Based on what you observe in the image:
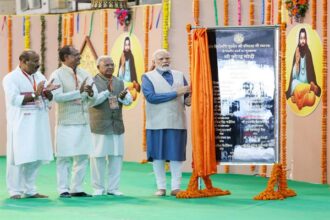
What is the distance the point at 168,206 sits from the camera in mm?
10586

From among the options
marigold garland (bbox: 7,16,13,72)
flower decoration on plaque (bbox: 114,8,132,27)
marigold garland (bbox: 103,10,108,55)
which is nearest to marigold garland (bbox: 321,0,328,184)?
flower decoration on plaque (bbox: 114,8,132,27)

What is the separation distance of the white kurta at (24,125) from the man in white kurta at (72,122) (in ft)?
0.61

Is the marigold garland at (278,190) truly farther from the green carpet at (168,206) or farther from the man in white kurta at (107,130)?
the man in white kurta at (107,130)

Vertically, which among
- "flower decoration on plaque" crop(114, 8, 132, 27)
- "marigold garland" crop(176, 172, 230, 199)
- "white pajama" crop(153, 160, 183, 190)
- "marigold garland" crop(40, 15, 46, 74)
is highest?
"flower decoration on plaque" crop(114, 8, 132, 27)

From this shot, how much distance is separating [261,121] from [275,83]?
1.53 ft

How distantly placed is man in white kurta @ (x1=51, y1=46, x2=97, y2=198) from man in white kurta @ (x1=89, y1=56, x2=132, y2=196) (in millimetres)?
161

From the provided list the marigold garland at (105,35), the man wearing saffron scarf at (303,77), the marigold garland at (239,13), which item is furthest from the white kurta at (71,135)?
the marigold garland at (105,35)

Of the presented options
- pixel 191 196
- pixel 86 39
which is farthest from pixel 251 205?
pixel 86 39

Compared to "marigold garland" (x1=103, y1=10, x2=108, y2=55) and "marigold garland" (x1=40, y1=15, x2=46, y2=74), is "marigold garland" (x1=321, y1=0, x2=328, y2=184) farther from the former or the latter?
"marigold garland" (x1=40, y1=15, x2=46, y2=74)

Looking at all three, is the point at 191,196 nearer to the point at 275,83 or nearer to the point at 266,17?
the point at 275,83

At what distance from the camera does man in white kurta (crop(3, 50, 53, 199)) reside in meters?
11.2

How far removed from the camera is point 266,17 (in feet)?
47.1

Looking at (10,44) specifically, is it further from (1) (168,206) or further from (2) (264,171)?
(1) (168,206)

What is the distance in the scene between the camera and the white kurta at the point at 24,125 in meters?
11.2
